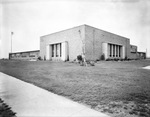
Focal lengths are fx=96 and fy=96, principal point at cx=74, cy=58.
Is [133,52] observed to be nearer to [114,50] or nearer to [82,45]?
[114,50]

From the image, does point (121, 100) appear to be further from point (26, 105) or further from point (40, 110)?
point (26, 105)

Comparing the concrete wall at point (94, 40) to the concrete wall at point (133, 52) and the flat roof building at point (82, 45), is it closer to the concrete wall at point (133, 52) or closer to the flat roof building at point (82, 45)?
the flat roof building at point (82, 45)

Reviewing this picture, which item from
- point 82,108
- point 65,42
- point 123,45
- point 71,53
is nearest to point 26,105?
point 82,108

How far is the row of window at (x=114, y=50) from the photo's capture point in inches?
1095

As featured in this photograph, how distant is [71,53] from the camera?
76.2 feet


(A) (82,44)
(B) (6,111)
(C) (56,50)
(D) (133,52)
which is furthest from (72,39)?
(D) (133,52)

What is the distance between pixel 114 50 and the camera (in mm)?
29094

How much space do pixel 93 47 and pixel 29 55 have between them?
33.9 metres

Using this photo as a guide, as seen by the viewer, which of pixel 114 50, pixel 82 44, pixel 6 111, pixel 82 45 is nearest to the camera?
pixel 6 111

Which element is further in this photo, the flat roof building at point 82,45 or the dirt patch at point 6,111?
the flat roof building at point 82,45

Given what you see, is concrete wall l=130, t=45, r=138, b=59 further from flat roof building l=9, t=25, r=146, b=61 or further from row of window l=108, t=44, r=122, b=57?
row of window l=108, t=44, r=122, b=57

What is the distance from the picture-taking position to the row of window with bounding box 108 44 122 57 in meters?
27.8

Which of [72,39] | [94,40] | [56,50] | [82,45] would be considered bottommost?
[56,50]

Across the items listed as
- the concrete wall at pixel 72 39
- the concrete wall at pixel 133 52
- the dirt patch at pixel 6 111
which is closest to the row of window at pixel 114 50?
the concrete wall at pixel 133 52
